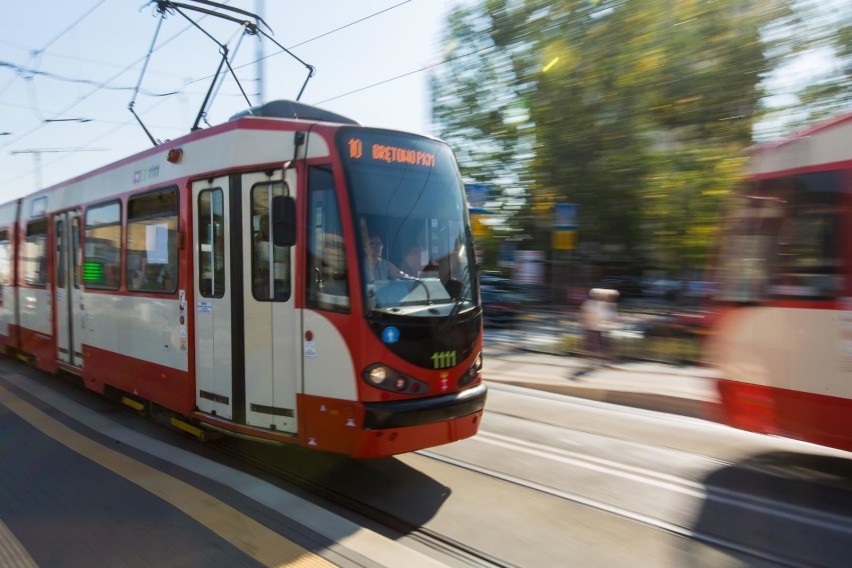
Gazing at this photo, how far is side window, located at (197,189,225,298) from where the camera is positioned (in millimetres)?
5820

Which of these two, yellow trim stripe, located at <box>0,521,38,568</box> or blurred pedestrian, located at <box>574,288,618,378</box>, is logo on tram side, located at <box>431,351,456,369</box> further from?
blurred pedestrian, located at <box>574,288,618,378</box>

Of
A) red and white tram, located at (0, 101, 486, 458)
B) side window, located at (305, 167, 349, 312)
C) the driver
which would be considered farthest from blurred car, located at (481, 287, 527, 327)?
side window, located at (305, 167, 349, 312)

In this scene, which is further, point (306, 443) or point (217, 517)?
point (306, 443)

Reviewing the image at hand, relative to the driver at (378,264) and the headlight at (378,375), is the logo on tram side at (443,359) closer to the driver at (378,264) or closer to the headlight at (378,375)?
the headlight at (378,375)

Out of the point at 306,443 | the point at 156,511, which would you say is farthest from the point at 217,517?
the point at 306,443

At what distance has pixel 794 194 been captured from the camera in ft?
17.6

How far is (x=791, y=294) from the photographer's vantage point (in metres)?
5.27

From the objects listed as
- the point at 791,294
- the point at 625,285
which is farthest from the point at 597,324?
the point at 625,285

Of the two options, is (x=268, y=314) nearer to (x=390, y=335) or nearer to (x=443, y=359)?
(x=390, y=335)

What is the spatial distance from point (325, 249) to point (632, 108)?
16.7 metres

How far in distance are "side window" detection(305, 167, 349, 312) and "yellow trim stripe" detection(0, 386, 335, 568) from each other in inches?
64.5

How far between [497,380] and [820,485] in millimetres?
5338

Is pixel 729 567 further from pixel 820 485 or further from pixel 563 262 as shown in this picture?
pixel 563 262

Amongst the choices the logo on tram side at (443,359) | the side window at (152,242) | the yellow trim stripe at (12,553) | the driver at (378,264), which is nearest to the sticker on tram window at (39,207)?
the side window at (152,242)
